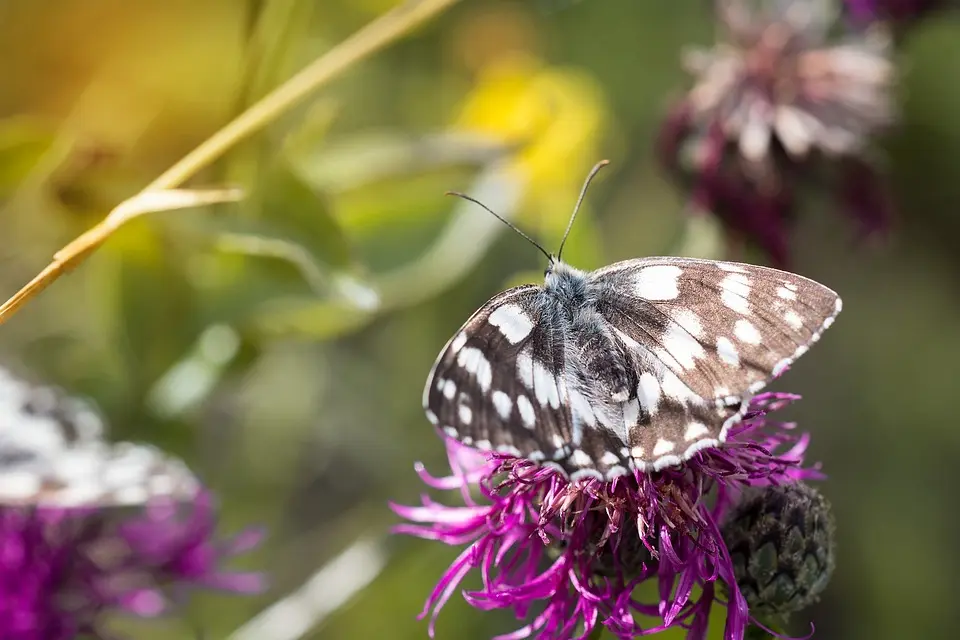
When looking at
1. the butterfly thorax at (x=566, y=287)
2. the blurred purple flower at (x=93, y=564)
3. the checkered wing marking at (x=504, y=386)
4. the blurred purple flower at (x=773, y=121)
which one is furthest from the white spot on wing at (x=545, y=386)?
the blurred purple flower at (x=773, y=121)

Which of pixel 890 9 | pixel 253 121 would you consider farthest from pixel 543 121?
pixel 253 121

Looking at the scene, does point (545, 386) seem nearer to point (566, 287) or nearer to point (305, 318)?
point (566, 287)

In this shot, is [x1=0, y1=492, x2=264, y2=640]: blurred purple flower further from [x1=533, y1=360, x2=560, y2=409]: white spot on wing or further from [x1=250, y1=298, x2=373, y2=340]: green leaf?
[x1=533, y1=360, x2=560, y2=409]: white spot on wing

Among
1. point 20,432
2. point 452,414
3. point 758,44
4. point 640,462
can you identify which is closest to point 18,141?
point 20,432

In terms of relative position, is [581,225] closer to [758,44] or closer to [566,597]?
[758,44]

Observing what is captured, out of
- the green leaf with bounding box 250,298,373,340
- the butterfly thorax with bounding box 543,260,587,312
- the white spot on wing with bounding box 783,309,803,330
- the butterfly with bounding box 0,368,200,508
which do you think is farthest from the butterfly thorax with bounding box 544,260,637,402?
the butterfly with bounding box 0,368,200,508

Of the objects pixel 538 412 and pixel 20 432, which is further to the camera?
pixel 20 432
